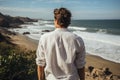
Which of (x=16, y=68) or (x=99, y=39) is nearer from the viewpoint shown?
(x=16, y=68)

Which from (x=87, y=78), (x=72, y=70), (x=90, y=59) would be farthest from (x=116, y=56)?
(x=72, y=70)

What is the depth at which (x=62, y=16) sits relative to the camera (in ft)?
9.21

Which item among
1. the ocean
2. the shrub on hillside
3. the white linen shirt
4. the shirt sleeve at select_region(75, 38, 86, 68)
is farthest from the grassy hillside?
the ocean

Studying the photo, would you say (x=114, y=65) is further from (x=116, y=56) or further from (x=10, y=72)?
(x=10, y=72)

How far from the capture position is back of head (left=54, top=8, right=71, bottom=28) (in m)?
2.81

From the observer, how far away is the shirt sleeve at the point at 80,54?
280 centimetres

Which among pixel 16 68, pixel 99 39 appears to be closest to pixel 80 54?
pixel 16 68

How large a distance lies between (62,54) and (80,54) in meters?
0.19

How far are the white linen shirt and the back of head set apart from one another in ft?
0.21

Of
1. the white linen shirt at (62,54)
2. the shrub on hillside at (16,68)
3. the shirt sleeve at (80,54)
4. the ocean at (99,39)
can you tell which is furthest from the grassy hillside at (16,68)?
the ocean at (99,39)

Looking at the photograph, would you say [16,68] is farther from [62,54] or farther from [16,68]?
[62,54]

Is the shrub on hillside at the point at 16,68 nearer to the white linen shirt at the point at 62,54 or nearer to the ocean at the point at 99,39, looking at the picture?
the white linen shirt at the point at 62,54

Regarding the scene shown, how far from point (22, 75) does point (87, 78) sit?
4801 millimetres

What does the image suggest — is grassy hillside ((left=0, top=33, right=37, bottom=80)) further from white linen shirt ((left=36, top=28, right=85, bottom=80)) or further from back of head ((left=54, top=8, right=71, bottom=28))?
back of head ((left=54, top=8, right=71, bottom=28))
